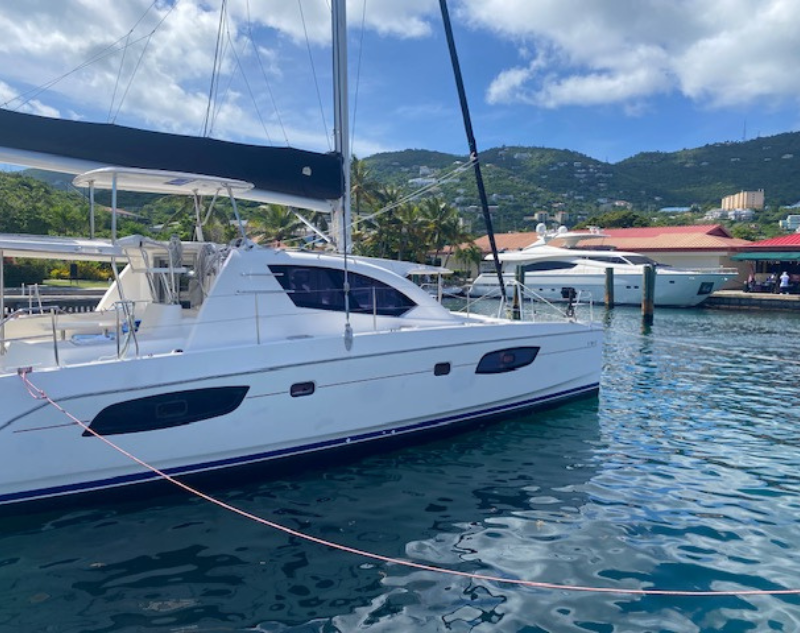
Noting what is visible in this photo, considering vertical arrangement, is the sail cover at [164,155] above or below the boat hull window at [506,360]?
above

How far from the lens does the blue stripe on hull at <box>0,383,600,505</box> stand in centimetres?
528

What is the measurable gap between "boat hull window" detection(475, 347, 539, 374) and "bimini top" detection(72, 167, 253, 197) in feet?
12.4

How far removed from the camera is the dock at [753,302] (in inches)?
996

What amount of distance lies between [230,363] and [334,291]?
1.91 meters

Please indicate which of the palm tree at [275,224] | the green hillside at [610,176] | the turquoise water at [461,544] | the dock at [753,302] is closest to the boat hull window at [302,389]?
the turquoise water at [461,544]

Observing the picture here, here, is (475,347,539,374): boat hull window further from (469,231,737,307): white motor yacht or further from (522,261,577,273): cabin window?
(522,261,577,273): cabin window

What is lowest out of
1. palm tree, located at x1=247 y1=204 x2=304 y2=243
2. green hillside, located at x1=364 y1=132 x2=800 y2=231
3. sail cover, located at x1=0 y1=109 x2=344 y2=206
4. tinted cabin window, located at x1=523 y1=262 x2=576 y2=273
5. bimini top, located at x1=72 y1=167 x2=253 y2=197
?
tinted cabin window, located at x1=523 y1=262 x2=576 y2=273

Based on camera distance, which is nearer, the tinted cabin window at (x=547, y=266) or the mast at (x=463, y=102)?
the mast at (x=463, y=102)

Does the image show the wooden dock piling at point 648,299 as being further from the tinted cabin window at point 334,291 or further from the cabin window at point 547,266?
the tinted cabin window at point 334,291

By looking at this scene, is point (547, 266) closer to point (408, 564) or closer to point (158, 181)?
point (158, 181)

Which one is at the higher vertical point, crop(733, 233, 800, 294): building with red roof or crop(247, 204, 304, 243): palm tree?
crop(247, 204, 304, 243): palm tree

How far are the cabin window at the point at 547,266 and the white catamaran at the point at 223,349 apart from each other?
76.3 feet

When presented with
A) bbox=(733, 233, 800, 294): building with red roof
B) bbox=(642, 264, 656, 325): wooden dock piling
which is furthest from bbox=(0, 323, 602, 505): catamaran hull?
bbox=(733, 233, 800, 294): building with red roof

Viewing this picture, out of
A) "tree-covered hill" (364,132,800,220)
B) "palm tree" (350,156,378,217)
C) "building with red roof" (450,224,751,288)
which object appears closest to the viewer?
"building with red roof" (450,224,751,288)
